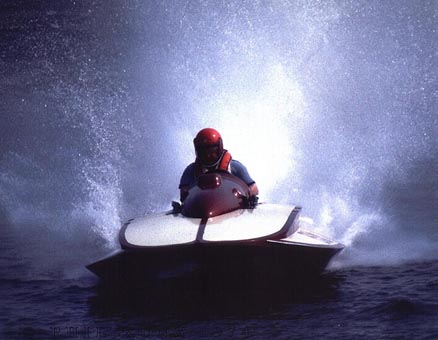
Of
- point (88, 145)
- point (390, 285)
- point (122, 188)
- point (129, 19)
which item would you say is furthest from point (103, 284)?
point (129, 19)

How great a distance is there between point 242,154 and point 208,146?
6882 mm

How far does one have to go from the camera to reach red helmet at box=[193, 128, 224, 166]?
973 cm

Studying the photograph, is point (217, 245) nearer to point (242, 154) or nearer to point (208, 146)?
point (208, 146)

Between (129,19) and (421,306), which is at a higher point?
(129,19)

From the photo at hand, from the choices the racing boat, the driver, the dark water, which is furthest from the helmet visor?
the dark water

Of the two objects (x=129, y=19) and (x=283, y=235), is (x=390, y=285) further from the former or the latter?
(x=129, y=19)

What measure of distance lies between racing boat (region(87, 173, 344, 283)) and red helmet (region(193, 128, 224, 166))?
1.92 feet

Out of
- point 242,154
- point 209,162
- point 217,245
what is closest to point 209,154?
point 209,162

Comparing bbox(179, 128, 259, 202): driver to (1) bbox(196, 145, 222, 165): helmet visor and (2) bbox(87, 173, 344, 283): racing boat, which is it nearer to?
(1) bbox(196, 145, 222, 165): helmet visor

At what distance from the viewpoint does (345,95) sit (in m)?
22.5

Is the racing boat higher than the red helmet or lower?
lower

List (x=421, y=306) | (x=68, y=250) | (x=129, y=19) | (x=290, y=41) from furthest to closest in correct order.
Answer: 1. (x=129, y=19)
2. (x=290, y=41)
3. (x=68, y=250)
4. (x=421, y=306)

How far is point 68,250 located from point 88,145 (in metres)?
11.0

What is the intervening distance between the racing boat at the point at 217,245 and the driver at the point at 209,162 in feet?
1.85
